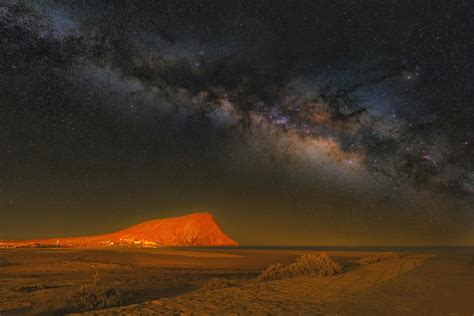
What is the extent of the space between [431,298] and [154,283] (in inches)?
523

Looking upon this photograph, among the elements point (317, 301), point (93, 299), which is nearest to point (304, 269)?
point (317, 301)

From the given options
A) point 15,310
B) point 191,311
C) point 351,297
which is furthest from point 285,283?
point 15,310

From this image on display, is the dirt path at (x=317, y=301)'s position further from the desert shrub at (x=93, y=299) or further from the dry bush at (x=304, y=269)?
the dry bush at (x=304, y=269)

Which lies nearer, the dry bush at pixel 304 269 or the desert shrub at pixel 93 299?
the desert shrub at pixel 93 299

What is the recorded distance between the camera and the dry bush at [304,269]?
20267mm

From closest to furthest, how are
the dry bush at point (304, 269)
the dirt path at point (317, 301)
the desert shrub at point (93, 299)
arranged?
1. the dirt path at point (317, 301)
2. the desert shrub at point (93, 299)
3. the dry bush at point (304, 269)

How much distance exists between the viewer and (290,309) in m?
10.3

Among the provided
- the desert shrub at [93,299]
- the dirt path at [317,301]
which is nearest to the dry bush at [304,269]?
the dirt path at [317,301]

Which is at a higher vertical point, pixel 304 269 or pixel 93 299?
pixel 93 299

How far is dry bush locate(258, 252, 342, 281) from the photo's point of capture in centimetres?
2027

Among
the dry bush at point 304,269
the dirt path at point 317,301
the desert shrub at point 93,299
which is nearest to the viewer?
the dirt path at point 317,301

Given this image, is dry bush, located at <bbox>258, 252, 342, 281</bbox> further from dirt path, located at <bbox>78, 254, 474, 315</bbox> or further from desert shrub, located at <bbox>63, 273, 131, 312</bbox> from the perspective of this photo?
desert shrub, located at <bbox>63, 273, 131, 312</bbox>

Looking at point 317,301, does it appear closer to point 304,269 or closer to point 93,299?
point 93,299

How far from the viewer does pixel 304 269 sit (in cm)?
2130
